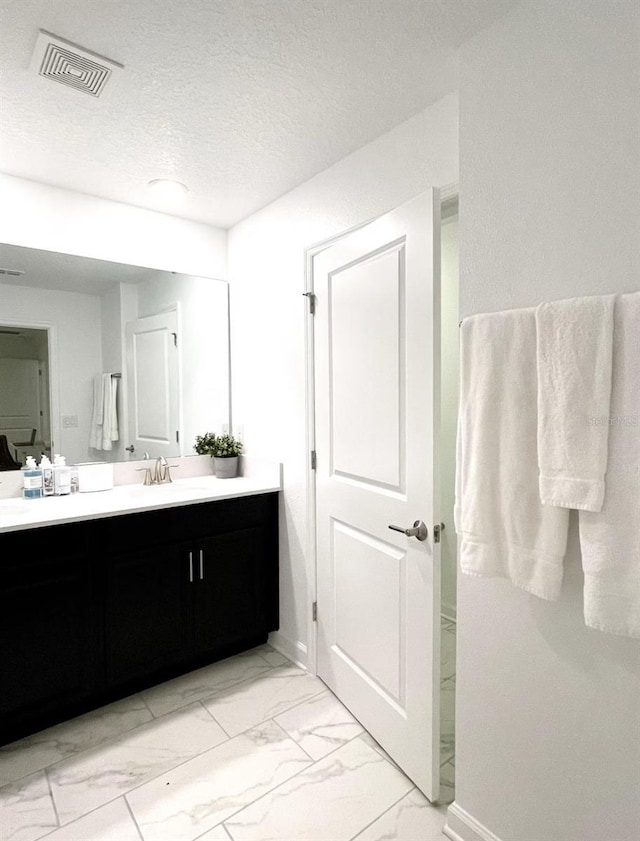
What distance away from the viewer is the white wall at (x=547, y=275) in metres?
1.04

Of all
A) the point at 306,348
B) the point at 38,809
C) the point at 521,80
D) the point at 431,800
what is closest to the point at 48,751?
the point at 38,809

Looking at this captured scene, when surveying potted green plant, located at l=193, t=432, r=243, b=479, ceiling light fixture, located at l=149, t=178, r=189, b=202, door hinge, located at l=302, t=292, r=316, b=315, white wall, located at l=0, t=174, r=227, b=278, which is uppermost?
ceiling light fixture, located at l=149, t=178, r=189, b=202

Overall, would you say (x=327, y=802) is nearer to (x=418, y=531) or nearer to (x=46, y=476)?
(x=418, y=531)

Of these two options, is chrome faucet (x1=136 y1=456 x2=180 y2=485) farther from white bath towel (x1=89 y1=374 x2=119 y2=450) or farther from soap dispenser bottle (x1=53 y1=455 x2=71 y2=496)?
soap dispenser bottle (x1=53 y1=455 x2=71 y2=496)

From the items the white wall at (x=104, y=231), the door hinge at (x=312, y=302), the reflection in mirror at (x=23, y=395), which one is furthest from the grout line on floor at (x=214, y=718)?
the white wall at (x=104, y=231)

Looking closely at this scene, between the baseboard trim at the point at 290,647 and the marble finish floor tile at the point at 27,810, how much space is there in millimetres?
1115

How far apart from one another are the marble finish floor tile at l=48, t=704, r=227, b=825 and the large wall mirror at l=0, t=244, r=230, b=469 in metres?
1.30

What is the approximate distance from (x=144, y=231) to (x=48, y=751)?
242 centimetres

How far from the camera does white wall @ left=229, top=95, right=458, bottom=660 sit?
166 centimetres

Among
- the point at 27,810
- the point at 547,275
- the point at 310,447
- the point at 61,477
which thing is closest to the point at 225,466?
the point at 310,447

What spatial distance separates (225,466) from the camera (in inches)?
107

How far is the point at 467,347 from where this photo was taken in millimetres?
1293

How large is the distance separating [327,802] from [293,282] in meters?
2.07

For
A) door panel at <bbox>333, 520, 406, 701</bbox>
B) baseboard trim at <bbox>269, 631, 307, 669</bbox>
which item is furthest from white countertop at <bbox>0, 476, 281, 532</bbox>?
baseboard trim at <bbox>269, 631, 307, 669</bbox>
